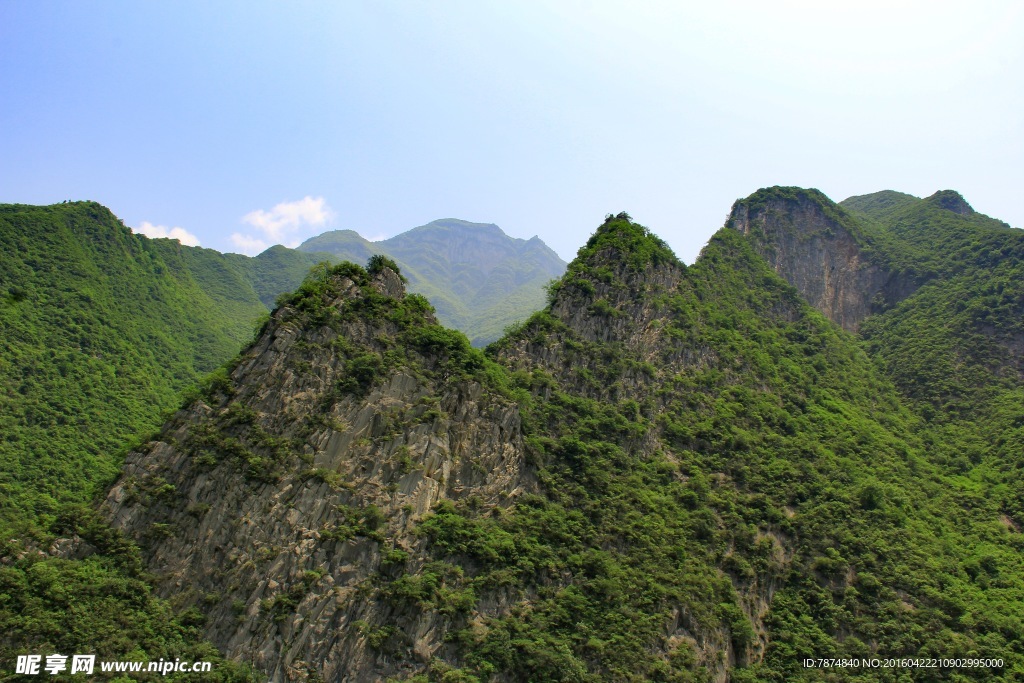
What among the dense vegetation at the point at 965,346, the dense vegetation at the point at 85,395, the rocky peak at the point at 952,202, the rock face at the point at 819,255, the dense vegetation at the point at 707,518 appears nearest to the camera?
the dense vegetation at the point at 85,395

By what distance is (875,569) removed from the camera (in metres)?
40.7

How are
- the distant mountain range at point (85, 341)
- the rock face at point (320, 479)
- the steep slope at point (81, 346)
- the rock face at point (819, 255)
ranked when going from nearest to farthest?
the rock face at point (320, 479) < the steep slope at point (81, 346) < the distant mountain range at point (85, 341) < the rock face at point (819, 255)

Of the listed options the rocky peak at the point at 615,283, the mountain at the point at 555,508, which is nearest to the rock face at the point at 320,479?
the mountain at the point at 555,508

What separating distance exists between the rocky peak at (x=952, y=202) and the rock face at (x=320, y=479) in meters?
A: 83.3

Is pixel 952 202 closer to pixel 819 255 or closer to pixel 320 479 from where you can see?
pixel 819 255

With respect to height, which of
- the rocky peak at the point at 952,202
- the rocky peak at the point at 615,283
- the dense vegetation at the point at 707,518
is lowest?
the dense vegetation at the point at 707,518

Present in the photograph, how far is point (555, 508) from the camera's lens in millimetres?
41312

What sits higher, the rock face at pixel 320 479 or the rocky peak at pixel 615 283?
the rocky peak at pixel 615 283

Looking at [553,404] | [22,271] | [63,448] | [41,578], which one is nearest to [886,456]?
[553,404]

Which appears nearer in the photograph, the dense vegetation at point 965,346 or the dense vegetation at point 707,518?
the dense vegetation at point 707,518

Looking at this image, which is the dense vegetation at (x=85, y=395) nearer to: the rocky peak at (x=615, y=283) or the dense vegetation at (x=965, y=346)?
the rocky peak at (x=615, y=283)

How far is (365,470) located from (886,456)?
39.2 metres

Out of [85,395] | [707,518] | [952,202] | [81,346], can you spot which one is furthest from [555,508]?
[952,202]

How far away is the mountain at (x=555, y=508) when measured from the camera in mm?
33875
